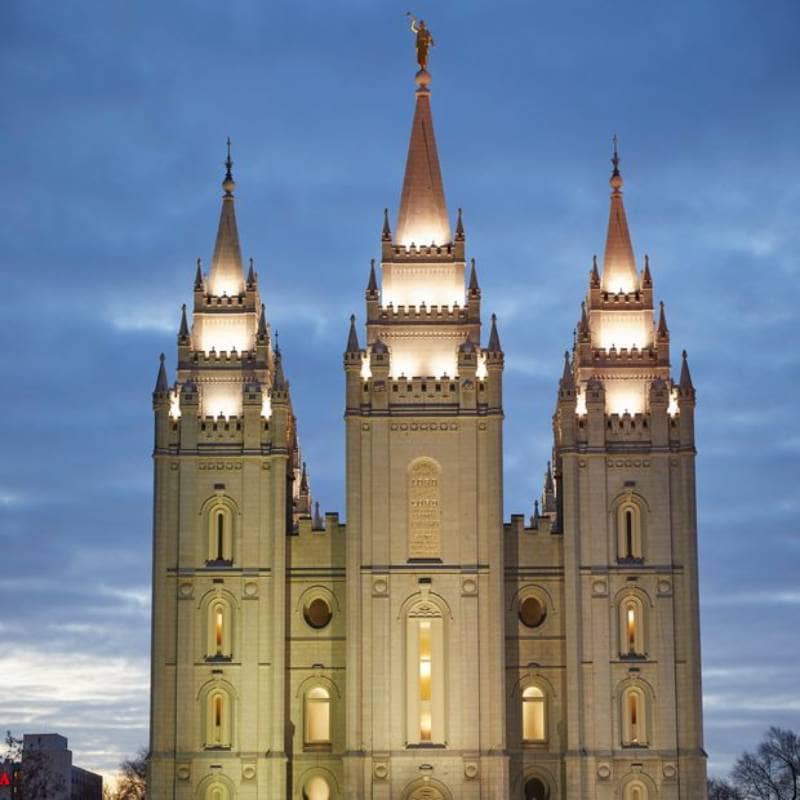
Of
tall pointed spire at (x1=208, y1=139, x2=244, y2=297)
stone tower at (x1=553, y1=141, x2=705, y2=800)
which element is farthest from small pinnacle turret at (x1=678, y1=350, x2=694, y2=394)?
tall pointed spire at (x1=208, y1=139, x2=244, y2=297)

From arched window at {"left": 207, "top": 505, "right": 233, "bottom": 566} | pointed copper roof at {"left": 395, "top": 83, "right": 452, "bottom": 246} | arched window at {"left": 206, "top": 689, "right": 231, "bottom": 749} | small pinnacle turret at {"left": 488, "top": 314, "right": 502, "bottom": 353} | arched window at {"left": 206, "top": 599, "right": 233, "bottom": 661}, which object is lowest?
arched window at {"left": 206, "top": 689, "right": 231, "bottom": 749}

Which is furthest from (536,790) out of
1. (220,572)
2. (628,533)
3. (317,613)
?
(220,572)

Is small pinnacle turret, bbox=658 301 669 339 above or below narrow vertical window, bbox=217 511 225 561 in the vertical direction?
above

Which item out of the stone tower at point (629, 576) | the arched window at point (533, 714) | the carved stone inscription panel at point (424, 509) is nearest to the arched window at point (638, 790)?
the stone tower at point (629, 576)

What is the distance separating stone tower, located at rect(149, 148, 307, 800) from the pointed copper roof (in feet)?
25.3

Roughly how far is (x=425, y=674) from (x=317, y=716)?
518cm

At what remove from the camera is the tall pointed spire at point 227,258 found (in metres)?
89.8

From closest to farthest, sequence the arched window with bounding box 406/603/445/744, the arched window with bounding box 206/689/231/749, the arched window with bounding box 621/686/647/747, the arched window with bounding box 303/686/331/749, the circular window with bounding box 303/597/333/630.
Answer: the arched window with bounding box 406/603/445/744 → the arched window with bounding box 621/686/647/747 → the arched window with bounding box 206/689/231/749 → the arched window with bounding box 303/686/331/749 → the circular window with bounding box 303/597/333/630

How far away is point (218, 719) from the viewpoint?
83875 millimetres

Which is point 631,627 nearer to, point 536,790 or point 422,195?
point 536,790

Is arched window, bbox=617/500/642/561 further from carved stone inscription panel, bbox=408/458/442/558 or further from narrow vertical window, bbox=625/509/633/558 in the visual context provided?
carved stone inscription panel, bbox=408/458/442/558

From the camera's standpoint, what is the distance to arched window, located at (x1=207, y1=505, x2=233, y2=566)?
85312 mm

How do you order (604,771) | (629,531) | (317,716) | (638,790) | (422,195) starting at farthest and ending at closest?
(422,195)
(629,531)
(317,716)
(638,790)
(604,771)

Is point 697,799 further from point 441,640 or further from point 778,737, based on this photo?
point 778,737
